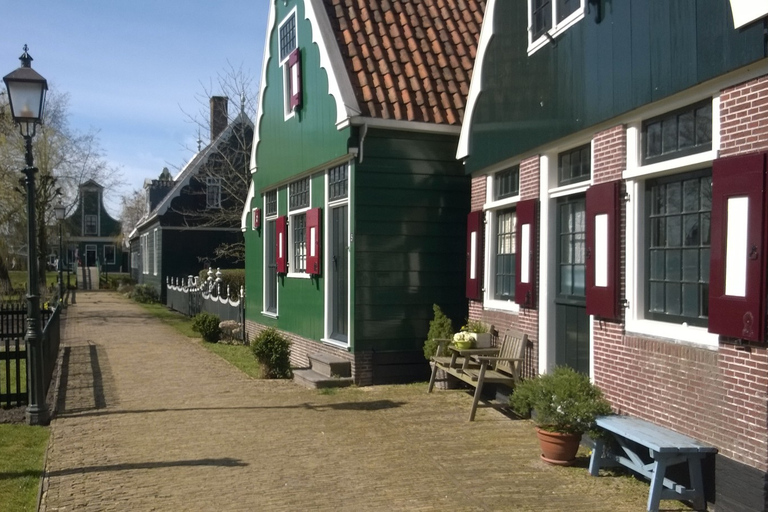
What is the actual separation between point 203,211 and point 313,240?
839 inches

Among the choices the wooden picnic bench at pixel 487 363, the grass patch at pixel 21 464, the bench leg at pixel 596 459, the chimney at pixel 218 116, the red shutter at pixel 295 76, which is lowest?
the grass patch at pixel 21 464

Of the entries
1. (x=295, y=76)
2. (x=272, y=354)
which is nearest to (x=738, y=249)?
(x=272, y=354)

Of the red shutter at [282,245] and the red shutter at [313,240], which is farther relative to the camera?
the red shutter at [282,245]

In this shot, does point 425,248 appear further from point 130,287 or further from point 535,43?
point 130,287

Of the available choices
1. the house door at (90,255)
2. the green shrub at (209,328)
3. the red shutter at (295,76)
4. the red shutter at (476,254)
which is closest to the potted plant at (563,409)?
the red shutter at (476,254)

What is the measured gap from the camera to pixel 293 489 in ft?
21.1

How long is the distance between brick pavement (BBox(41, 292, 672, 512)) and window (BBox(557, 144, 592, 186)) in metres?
2.88

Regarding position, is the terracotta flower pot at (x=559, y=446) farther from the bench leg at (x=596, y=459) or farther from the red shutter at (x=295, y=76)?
the red shutter at (x=295, y=76)

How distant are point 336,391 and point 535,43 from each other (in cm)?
560

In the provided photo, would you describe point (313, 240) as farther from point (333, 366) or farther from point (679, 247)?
point (679, 247)

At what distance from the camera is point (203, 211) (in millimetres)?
33500

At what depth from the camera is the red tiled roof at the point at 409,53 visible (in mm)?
11750

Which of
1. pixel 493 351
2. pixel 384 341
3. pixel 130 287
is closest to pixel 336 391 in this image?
pixel 384 341

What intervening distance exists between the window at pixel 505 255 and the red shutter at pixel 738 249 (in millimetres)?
4252
